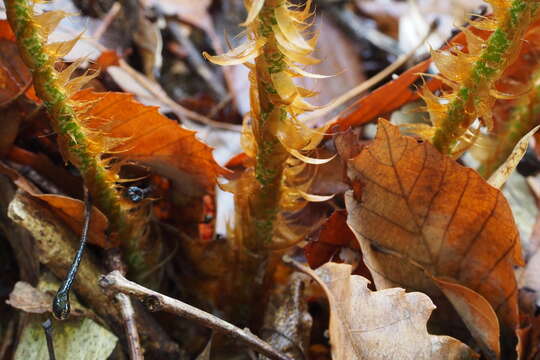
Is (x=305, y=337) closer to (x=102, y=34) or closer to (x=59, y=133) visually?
(x=59, y=133)

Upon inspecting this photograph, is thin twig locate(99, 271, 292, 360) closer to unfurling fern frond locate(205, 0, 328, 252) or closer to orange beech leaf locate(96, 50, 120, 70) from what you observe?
unfurling fern frond locate(205, 0, 328, 252)

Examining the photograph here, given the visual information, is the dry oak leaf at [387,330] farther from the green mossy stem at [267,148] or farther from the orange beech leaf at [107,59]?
the orange beech leaf at [107,59]

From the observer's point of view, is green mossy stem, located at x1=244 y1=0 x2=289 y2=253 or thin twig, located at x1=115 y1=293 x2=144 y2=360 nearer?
green mossy stem, located at x1=244 y1=0 x2=289 y2=253

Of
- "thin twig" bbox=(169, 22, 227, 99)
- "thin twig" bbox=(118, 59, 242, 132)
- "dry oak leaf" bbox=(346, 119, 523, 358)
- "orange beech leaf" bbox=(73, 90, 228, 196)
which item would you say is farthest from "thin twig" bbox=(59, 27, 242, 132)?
"dry oak leaf" bbox=(346, 119, 523, 358)

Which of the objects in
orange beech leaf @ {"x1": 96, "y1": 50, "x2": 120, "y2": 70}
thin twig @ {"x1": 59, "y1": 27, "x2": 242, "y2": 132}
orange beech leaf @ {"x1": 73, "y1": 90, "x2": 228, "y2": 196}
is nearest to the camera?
orange beech leaf @ {"x1": 73, "y1": 90, "x2": 228, "y2": 196}

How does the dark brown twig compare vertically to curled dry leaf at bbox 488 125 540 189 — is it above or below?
below

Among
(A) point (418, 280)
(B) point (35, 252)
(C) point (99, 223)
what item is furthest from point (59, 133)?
(A) point (418, 280)
